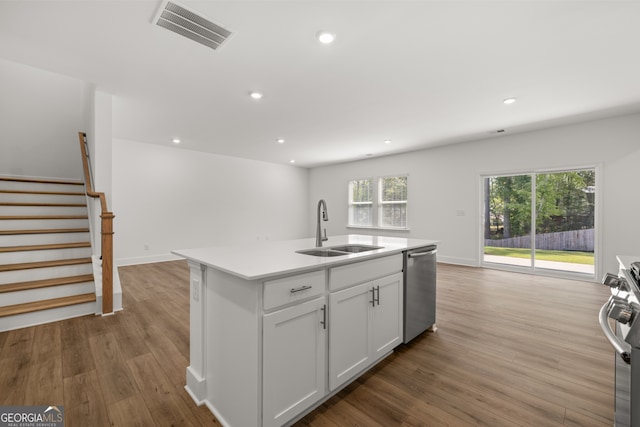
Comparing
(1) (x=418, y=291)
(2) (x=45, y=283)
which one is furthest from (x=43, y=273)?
(1) (x=418, y=291)

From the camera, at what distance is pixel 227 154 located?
7078 mm

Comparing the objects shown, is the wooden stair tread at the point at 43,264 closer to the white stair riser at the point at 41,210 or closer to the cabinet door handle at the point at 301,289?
the white stair riser at the point at 41,210

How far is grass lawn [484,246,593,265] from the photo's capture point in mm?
4617

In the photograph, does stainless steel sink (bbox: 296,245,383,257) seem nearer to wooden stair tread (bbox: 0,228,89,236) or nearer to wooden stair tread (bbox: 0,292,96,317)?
wooden stair tread (bbox: 0,292,96,317)

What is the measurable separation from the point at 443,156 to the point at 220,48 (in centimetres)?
523

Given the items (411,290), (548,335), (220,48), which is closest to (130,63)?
(220,48)

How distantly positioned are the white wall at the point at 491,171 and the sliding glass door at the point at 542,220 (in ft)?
0.72

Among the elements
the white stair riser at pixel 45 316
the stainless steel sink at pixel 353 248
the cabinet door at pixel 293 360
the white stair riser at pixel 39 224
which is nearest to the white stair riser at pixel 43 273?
the white stair riser at pixel 45 316

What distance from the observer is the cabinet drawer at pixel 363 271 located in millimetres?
1679

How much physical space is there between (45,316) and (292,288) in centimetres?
312

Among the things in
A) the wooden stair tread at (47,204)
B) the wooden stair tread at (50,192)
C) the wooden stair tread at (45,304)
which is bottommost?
the wooden stair tread at (45,304)

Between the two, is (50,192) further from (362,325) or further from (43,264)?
(362,325)

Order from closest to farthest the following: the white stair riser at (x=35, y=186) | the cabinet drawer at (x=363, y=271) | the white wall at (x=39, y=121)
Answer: the cabinet drawer at (x=363, y=271) → the white stair riser at (x=35, y=186) → the white wall at (x=39, y=121)

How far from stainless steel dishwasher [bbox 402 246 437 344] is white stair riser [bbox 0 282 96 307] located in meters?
3.59
